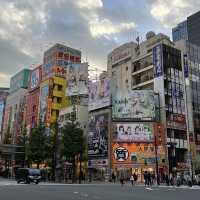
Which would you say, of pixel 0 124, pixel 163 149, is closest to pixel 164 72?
pixel 163 149

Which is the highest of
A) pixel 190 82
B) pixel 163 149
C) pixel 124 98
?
pixel 190 82

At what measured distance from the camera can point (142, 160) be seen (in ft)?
198

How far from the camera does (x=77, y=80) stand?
269 ft

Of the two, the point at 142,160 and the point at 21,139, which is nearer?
the point at 142,160

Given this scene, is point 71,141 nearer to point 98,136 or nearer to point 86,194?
point 98,136

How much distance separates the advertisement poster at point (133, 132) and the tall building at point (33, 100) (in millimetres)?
31060

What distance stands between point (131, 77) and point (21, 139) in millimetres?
28371

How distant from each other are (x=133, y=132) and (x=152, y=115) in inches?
196

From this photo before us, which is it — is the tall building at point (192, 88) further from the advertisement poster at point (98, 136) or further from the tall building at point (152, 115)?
the advertisement poster at point (98, 136)

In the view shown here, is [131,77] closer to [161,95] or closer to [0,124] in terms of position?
[161,95]

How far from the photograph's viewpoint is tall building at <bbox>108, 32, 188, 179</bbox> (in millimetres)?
60875

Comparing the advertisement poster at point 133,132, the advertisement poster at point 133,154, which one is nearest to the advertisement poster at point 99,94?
the advertisement poster at point 133,132

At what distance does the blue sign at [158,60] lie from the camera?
70.6 m

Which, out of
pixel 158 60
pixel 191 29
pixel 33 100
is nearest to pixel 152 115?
pixel 158 60
